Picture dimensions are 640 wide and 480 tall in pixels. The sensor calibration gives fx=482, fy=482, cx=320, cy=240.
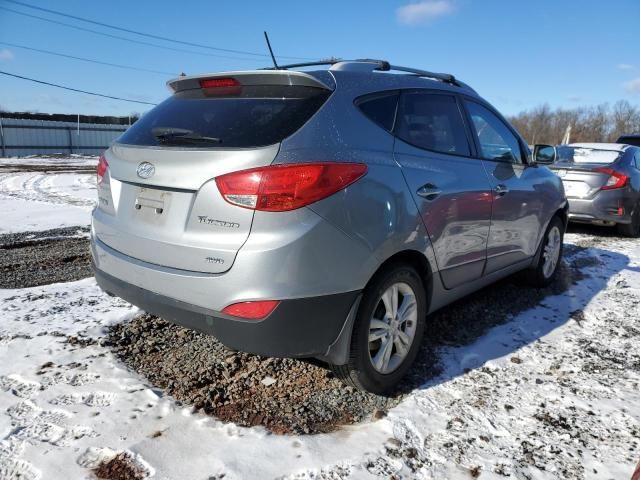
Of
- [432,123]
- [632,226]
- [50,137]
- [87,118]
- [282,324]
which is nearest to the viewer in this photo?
[282,324]

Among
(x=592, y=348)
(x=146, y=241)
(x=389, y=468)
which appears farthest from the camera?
(x=592, y=348)

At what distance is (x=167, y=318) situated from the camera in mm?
2432

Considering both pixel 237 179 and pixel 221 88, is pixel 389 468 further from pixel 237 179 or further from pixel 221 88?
pixel 221 88

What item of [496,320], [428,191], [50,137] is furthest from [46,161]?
[428,191]

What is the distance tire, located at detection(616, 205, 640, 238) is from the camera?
773cm

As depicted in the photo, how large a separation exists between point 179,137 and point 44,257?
3.74m

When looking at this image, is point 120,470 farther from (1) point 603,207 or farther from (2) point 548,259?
(1) point 603,207

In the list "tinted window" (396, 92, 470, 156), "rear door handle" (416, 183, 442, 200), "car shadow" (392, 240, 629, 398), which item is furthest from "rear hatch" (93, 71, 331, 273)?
"car shadow" (392, 240, 629, 398)

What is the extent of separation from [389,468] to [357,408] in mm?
492

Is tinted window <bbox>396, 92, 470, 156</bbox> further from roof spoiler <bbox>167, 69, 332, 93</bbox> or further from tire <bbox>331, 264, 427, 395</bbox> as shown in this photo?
tire <bbox>331, 264, 427, 395</bbox>

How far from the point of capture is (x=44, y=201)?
31.4ft

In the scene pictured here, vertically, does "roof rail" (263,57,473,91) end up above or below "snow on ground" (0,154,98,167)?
above

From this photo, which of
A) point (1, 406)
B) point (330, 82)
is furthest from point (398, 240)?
point (1, 406)

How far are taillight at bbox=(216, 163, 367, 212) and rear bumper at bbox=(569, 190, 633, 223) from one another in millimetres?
6590
